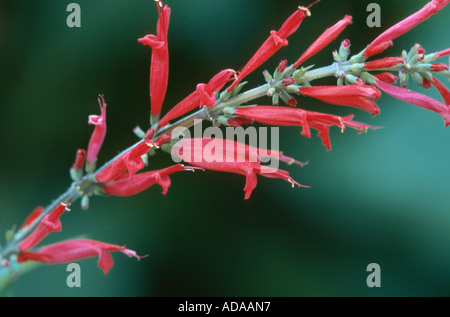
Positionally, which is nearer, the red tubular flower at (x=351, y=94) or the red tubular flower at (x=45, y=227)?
the red tubular flower at (x=351, y=94)

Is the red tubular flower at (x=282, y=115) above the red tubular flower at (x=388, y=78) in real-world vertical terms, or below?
below

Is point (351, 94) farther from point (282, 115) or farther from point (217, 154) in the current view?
point (217, 154)

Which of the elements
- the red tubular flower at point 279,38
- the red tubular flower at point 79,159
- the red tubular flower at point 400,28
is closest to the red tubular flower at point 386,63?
the red tubular flower at point 400,28

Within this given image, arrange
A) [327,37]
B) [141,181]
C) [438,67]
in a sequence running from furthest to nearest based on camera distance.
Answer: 1. [141,181]
2. [327,37]
3. [438,67]

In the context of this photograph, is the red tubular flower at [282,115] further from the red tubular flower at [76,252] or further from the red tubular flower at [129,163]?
the red tubular flower at [76,252]

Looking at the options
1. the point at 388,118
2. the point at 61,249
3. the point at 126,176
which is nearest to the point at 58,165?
the point at 61,249

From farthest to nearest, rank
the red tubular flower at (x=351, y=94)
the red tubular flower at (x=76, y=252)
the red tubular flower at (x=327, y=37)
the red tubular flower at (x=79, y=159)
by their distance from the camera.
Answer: the red tubular flower at (x=76, y=252)
the red tubular flower at (x=79, y=159)
the red tubular flower at (x=327, y=37)
the red tubular flower at (x=351, y=94)

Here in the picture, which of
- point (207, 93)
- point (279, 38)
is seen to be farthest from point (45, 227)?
point (279, 38)
